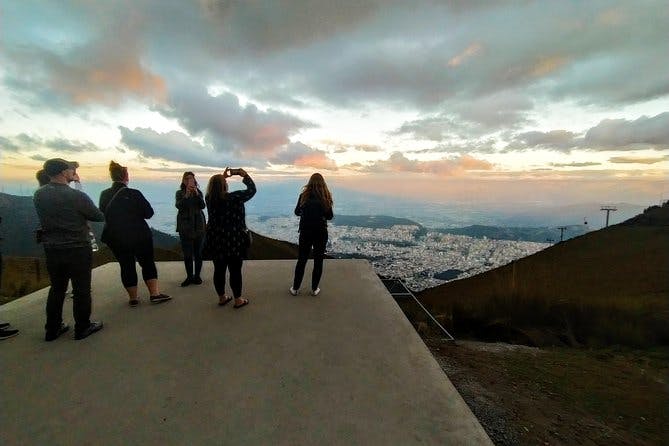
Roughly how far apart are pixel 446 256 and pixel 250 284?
213 feet

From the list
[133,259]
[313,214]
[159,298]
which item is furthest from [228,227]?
[159,298]

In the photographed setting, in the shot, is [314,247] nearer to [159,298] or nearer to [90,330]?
[159,298]

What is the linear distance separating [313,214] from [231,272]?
1.56 meters

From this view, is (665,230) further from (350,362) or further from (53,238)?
(53,238)

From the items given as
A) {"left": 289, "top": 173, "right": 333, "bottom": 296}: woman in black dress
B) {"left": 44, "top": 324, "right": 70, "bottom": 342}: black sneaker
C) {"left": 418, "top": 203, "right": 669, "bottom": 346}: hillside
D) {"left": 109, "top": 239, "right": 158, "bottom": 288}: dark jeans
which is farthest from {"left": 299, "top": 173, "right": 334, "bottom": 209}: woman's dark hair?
{"left": 418, "top": 203, "right": 669, "bottom": 346}: hillside

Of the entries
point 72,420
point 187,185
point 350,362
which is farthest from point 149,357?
point 187,185

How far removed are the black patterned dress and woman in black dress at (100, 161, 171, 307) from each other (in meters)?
0.92

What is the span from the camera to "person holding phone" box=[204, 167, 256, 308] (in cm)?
441

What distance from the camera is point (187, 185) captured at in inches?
217

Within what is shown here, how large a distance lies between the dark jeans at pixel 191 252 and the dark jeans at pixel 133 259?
0.81 m

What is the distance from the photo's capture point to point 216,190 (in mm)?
4402

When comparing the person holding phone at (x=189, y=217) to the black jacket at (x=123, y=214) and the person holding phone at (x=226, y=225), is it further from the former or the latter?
the person holding phone at (x=226, y=225)

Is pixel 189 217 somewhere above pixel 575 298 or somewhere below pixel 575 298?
above

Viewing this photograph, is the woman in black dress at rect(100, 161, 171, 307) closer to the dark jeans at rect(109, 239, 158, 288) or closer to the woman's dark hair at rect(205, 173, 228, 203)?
the dark jeans at rect(109, 239, 158, 288)
